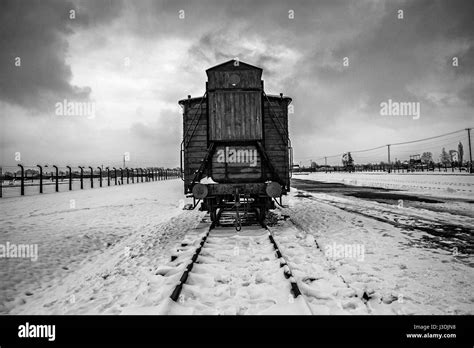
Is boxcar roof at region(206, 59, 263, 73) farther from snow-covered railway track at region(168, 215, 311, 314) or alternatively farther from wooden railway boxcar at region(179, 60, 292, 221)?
snow-covered railway track at region(168, 215, 311, 314)

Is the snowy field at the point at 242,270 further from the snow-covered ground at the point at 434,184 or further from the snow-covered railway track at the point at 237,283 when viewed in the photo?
the snow-covered ground at the point at 434,184

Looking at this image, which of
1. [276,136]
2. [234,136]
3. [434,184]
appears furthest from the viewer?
[434,184]

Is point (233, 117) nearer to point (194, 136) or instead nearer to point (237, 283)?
point (194, 136)

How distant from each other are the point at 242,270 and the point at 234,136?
482 centimetres

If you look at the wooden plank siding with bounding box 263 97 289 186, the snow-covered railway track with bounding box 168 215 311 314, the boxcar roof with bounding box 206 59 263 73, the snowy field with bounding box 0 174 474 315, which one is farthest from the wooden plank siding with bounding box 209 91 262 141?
the snow-covered railway track with bounding box 168 215 311 314

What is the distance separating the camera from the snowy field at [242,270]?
10.1ft

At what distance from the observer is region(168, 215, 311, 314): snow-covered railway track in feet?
9.48

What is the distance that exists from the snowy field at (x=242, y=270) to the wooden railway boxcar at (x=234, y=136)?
1.70 meters

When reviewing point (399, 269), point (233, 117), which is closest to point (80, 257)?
point (233, 117)

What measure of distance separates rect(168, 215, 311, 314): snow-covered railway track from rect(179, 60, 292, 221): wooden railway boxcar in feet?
9.29

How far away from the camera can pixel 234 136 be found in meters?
7.96

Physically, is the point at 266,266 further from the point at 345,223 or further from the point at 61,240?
the point at 61,240

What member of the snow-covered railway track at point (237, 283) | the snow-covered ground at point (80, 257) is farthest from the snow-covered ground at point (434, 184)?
the snow-covered ground at point (80, 257)
